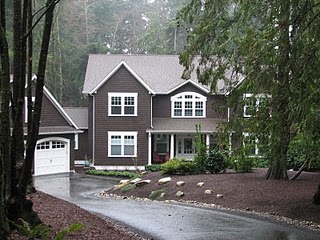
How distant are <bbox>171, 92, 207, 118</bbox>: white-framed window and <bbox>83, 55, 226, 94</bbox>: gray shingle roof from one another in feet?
2.60

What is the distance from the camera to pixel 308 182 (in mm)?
17719

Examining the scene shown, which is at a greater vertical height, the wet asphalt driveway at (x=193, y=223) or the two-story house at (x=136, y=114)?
the two-story house at (x=136, y=114)

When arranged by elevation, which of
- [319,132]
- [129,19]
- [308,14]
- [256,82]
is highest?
[129,19]

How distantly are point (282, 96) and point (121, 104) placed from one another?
2381 centimetres

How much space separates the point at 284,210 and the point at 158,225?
4163 mm

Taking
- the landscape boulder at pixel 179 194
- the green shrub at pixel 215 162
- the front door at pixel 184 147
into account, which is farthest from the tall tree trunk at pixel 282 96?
the front door at pixel 184 147

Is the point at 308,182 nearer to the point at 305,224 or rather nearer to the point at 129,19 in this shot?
the point at 305,224

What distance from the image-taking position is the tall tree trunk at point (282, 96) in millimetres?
9680

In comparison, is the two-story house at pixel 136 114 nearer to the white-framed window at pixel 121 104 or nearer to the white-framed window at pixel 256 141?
the white-framed window at pixel 121 104

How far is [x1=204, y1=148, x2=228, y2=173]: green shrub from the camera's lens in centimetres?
2228

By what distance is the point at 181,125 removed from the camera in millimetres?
33812

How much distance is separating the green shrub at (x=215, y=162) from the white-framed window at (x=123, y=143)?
12091 millimetres

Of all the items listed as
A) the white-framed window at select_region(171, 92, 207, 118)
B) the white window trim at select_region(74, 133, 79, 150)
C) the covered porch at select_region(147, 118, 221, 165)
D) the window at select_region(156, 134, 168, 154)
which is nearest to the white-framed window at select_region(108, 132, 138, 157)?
the covered porch at select_region(147, 118, 221, 165)

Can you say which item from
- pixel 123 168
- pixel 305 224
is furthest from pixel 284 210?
pixel 123 168
